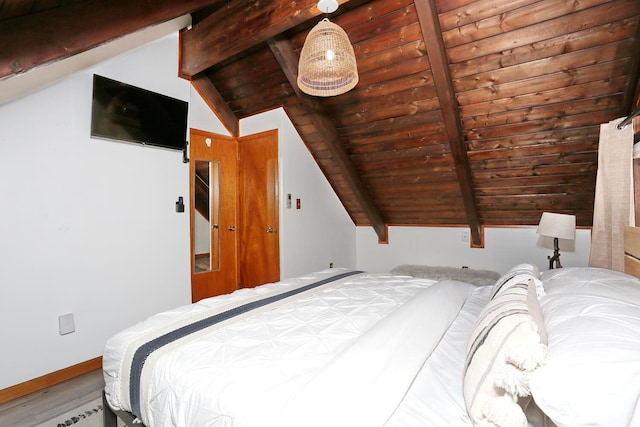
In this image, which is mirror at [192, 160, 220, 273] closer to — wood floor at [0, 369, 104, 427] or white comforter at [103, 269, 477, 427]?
wood floor at [0, 369, 104, 427]

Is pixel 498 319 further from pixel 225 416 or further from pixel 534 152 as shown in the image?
pixel 534 152

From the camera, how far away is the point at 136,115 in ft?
8.65

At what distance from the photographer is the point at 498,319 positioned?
950 mm

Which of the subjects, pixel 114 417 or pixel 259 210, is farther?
pixel 259 210

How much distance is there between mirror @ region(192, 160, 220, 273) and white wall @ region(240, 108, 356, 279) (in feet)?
2.19

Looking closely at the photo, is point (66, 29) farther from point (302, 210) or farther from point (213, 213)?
point (302, 210)

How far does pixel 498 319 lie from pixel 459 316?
1.87ft

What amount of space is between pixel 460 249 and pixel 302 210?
1.98m

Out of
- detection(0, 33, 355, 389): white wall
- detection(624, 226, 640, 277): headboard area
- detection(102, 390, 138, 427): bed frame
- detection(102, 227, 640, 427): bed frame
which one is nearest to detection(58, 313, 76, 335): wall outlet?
detection(0, 33, 355, 389): white wall

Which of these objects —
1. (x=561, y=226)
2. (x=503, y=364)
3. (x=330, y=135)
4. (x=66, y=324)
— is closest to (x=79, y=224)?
(x=66, y=324)

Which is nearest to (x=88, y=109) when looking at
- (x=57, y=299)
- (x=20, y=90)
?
(x=20, y=90)

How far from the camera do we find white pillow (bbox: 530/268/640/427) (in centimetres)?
66

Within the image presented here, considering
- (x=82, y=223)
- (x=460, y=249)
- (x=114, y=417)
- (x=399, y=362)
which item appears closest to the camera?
(x=399, y=362)

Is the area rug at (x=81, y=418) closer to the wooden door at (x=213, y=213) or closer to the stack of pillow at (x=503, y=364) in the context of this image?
the wooden door at (x=213, y=213)
